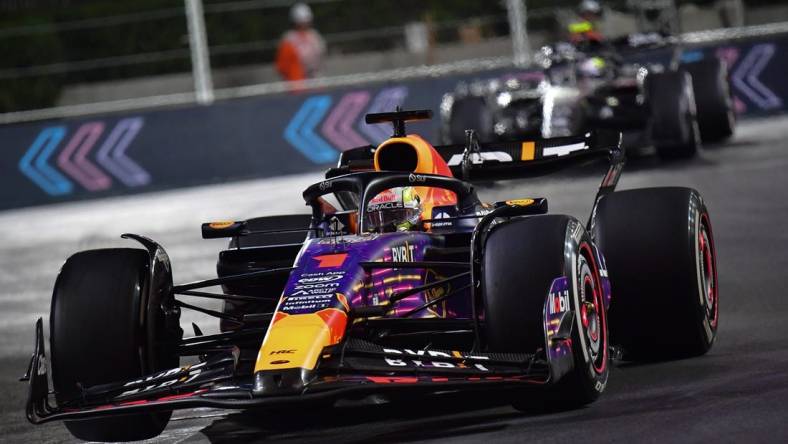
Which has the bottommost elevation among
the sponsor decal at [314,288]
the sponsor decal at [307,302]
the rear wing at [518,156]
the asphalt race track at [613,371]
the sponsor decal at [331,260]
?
the asphalt race track at [613,371]

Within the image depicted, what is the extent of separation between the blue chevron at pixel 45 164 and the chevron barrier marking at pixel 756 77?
959 centimetres

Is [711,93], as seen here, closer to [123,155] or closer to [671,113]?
[671,113]

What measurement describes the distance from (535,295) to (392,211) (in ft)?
5.17

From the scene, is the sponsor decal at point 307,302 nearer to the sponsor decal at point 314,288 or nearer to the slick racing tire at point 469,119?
the sponsor decal at point 314,288

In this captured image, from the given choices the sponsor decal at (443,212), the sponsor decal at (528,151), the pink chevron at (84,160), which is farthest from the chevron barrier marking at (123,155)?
the sponsor decal at (443,212)

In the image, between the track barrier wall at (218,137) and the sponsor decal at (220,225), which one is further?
the track barrier wall at (218,137)

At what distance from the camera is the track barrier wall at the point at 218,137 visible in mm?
20953

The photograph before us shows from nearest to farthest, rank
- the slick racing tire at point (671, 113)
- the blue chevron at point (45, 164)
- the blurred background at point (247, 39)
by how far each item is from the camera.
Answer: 1. the slick racing tire at point (671, 113)
2. the blue chevron at point (45, 164)
3. the blurred background at point (247, 39)

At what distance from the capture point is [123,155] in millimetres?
21125

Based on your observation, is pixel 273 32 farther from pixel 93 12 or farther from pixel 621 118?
pixel 621 118

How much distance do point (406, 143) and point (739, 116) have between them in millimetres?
14520

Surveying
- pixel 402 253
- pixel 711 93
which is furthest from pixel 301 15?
pixel 402 253

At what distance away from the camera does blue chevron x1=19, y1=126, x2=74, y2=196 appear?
20.9 meters

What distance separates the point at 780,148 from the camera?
18.0 meters
